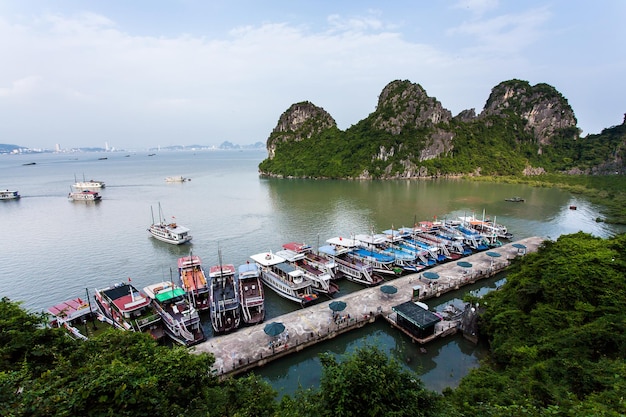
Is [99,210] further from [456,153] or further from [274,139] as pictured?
[456,153]

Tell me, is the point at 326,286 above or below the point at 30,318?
below

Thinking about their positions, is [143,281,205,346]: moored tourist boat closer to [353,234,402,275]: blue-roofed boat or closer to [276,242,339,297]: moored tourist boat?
[276,242,339,297]: moored tourist boat

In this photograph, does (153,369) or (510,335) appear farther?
(510,335)

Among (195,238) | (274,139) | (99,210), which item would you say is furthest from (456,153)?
(99,210)

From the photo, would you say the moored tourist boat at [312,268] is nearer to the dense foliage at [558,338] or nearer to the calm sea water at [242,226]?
the calm sea water at [242,226]

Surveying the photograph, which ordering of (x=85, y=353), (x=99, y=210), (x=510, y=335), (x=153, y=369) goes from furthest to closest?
(x=99, y=210)
(x=510, y=335)
(x=85, y=353)
(x=153, y=369)

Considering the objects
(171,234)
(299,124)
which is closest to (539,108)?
(299,124)

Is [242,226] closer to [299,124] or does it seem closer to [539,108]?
[299,124]
